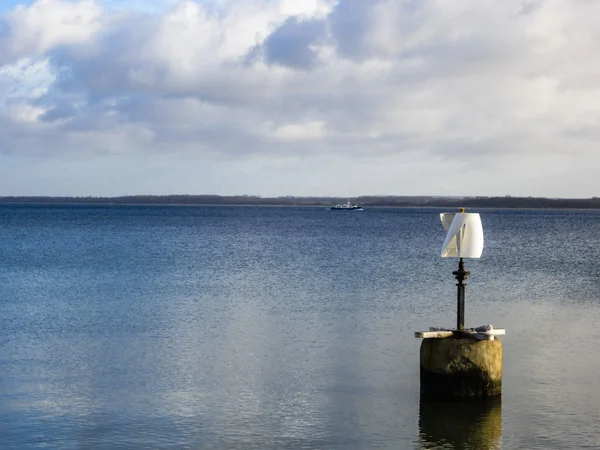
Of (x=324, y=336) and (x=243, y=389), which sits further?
(x=324, y=336)

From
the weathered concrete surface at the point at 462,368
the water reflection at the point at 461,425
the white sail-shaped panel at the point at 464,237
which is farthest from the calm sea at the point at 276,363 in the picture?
the white sail-shaped panel at the point at 464,237

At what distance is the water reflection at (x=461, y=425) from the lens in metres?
14.2

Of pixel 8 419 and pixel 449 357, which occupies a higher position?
pixel 449 357

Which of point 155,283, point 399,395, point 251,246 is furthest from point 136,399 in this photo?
point 251,246

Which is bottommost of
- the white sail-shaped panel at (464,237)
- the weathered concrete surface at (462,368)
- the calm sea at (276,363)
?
the calm sea at (276,363)

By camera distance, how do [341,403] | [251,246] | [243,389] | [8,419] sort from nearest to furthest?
[8,419], [341,403], [243,389], [251,246]

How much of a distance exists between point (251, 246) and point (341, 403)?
206 ft

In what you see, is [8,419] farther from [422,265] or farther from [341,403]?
[422,265]

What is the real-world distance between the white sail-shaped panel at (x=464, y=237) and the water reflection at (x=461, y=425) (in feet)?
9.17

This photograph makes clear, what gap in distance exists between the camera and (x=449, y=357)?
16.1 m

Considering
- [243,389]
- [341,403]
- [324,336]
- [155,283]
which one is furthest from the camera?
[155,283]

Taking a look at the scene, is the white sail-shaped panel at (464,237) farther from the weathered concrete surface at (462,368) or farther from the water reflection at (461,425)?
the water reflection at (461,425)

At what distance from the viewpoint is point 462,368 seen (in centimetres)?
1617

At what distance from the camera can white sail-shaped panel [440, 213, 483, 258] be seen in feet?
57.2
